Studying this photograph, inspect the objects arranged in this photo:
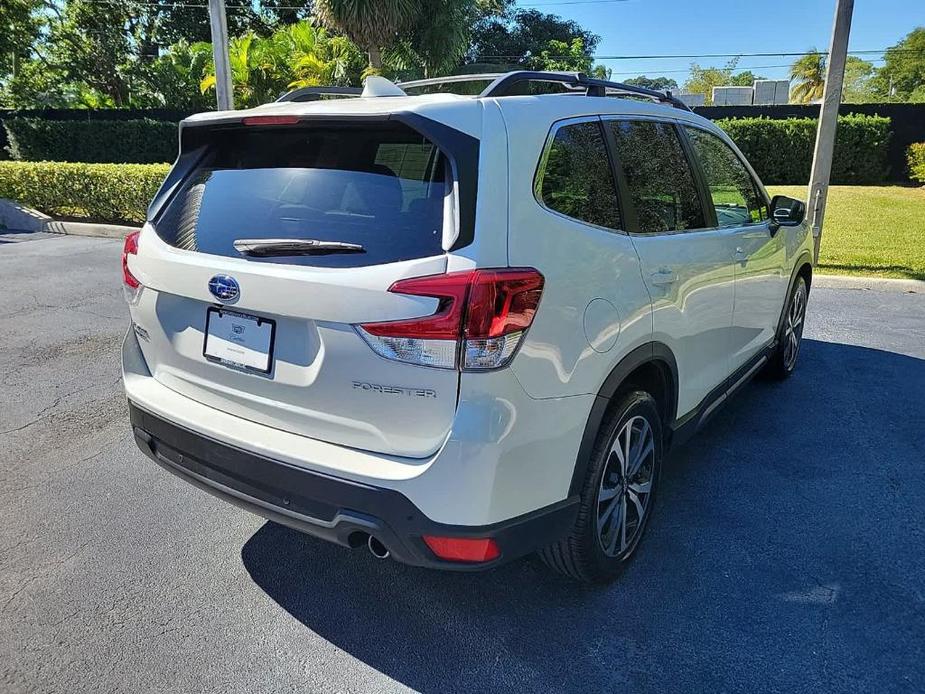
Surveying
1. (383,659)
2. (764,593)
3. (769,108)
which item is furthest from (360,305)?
(769,108)

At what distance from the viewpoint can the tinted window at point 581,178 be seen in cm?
238

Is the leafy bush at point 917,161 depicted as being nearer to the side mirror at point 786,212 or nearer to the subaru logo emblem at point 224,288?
the side mirror at point 786,212

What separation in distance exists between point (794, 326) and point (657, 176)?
2.61m

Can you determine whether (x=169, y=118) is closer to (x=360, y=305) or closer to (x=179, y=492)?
(x=179, y=492)

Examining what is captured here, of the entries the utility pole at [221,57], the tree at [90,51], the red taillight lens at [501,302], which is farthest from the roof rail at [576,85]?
the tree at [90,51]

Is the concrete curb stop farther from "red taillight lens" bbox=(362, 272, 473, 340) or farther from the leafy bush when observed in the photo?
the leafy bush

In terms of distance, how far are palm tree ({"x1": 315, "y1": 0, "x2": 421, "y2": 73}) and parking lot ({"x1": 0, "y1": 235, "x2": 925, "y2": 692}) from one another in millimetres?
13130

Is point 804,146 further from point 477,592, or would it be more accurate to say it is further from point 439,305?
point 439,305

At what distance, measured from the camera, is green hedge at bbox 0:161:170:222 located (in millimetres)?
12867

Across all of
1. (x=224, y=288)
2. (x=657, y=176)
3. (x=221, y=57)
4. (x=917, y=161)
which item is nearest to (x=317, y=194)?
(x=224, y=288)

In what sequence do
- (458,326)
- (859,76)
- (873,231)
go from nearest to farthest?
(458,326) < (873,231) < (859,76)

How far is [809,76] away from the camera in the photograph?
4212cm

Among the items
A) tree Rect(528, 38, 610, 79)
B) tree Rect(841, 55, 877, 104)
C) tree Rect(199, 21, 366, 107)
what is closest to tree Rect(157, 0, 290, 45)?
tree Rect(528, 38, 610, 79)

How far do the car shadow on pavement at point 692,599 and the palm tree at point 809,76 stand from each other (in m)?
42.4
